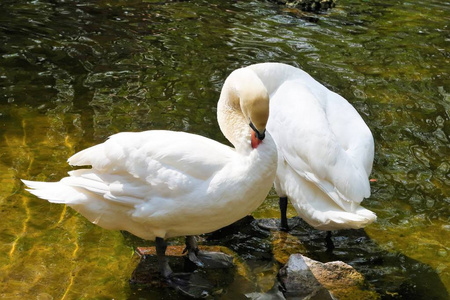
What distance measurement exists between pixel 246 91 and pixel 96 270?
5.29ft

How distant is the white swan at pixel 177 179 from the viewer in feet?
13.4

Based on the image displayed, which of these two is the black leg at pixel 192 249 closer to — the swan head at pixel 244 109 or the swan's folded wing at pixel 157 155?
the swan's folded wing at pixel 157 155

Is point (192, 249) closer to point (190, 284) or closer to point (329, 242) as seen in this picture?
point (190, 284)

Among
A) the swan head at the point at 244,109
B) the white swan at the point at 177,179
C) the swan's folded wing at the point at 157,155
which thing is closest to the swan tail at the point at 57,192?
the white swan at the point at 177,179

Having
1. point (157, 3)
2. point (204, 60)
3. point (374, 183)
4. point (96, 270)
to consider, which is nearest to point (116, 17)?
point (157, 3)

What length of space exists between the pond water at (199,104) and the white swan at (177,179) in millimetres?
483

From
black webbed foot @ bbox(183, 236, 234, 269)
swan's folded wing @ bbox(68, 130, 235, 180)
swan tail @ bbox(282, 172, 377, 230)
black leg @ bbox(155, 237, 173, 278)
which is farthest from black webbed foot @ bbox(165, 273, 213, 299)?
swan tail @ bbox(282, 172, 377, 230)

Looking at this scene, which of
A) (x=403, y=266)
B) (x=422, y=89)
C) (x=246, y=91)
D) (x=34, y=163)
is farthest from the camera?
(x=422, y=89)

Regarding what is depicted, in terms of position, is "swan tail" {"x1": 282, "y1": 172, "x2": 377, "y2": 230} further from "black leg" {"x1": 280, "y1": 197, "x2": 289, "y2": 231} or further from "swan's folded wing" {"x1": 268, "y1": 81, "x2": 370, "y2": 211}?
"black leg" {"x1": 280, "y1": 197, "x2": 289, "y2": 231}

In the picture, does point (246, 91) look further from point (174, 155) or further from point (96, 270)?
point (96, 270)

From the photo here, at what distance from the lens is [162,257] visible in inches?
172

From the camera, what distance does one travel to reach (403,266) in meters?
4.83

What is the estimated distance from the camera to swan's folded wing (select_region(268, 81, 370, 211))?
14.9ft

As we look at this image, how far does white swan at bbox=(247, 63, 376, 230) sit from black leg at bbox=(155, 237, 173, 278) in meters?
1.06
